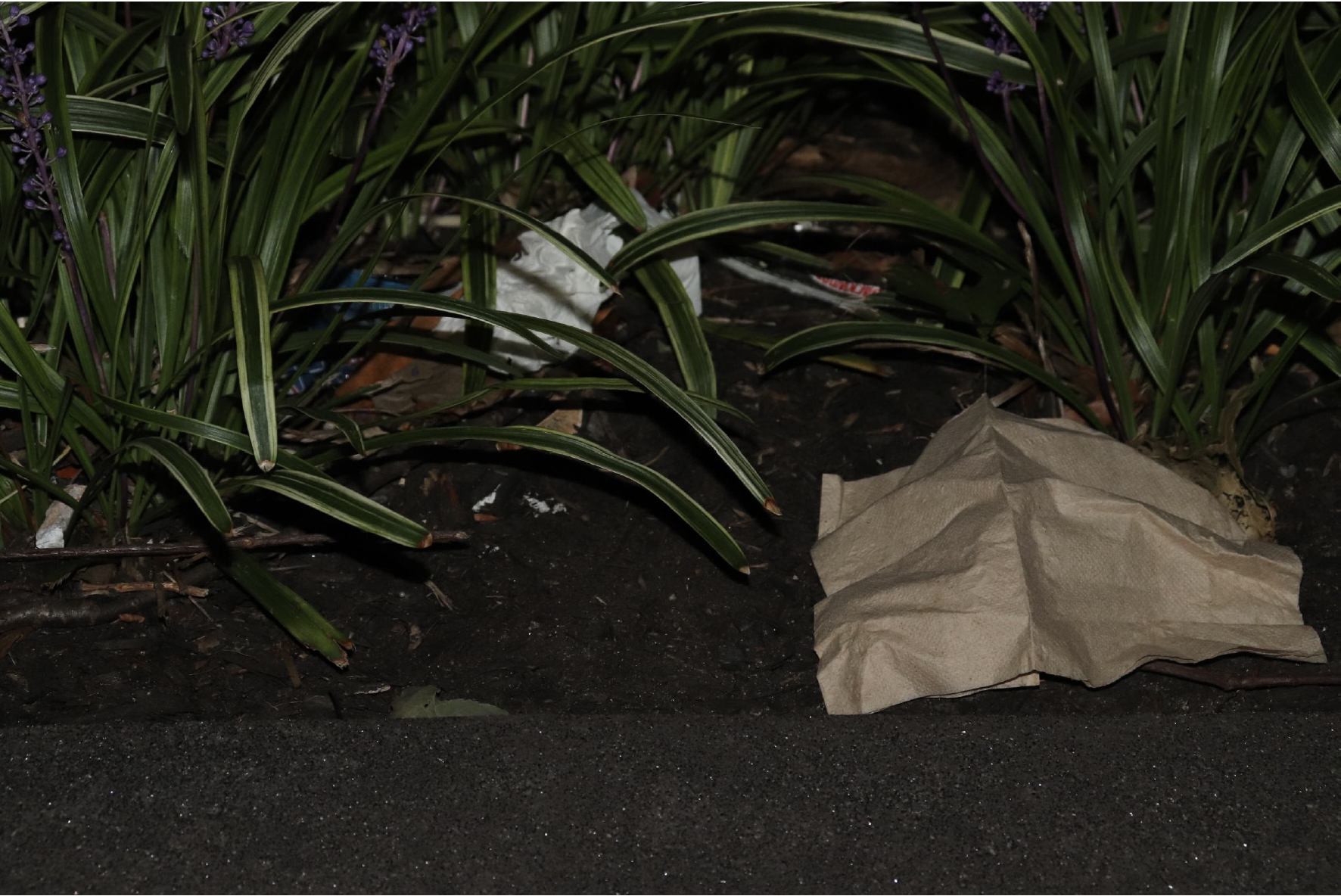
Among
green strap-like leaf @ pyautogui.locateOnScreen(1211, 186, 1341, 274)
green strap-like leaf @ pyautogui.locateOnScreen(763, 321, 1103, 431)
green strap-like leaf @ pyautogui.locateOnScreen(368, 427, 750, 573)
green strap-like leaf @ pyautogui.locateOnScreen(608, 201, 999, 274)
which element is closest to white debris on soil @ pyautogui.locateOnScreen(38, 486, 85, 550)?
green strap-like leaf @ pyautogui.locateOnScreen(368, 427, 750, 573)

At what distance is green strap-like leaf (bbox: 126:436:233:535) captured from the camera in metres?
1.41

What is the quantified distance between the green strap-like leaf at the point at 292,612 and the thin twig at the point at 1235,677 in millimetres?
1143

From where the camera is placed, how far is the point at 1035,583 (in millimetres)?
1699

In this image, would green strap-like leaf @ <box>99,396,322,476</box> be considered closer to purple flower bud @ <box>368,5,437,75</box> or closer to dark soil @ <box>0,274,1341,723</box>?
dark soil @ <box>0,274,1341,723</box>

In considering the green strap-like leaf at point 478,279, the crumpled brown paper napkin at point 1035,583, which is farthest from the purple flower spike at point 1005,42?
the green strap-like leaf at point 478,279

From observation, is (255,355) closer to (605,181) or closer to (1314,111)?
(605,181)

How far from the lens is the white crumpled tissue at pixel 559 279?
219 centimetres

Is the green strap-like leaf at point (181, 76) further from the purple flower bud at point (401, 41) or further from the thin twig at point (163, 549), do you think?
the thin twig at point (163, 549)

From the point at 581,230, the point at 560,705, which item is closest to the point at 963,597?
the point at 560,705

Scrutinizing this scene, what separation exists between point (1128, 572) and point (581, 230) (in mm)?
1169

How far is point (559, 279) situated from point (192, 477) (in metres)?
0.91

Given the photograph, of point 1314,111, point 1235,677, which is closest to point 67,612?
point 1235,677

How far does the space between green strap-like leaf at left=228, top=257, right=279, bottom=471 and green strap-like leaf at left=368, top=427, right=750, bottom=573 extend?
266 millimetres

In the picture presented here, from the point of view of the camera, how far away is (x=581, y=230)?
2.28 m
